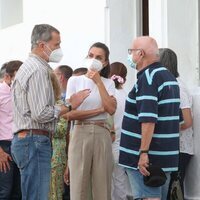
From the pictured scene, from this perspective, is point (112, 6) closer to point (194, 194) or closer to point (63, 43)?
point (63, 43)

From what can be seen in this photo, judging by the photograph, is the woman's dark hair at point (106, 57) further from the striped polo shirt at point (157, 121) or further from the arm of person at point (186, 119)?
the striped polo shirt at point (157, 121)

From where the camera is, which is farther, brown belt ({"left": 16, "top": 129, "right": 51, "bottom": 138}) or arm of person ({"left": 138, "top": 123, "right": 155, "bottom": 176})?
brown belt ({"left": 16, "top": 129, "right": 51, "bottom": 138})

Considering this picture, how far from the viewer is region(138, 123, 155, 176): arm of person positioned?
197 inches

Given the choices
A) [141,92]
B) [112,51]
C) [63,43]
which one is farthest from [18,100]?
[63,43]

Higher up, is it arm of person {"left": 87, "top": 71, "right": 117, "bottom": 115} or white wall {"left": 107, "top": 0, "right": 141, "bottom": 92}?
white wall {"left": 107, "top": 0, "right": 141, "bottom": 92}

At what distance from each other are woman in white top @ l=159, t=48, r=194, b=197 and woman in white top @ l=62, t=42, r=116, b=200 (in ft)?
2.22

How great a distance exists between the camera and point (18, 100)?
5.32m

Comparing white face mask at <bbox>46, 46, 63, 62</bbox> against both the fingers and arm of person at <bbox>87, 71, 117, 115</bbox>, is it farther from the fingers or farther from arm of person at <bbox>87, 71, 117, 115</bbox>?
the fingers

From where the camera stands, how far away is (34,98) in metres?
5.21

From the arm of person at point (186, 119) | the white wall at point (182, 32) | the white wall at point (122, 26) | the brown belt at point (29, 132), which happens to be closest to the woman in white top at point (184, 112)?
the arm of person at point (186, 119)

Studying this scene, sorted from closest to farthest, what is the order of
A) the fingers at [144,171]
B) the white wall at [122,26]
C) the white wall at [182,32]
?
the fingers at [144,171] → the white wall at [182,32] → the white wall at [122,26]

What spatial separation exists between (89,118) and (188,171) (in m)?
1.42

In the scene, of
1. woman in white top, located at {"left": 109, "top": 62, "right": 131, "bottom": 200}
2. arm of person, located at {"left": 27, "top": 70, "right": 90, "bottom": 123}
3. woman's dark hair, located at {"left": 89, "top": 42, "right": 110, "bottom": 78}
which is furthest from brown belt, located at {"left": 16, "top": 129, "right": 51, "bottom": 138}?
woman in white top, located at {"left": 109, "top": 62, "right": 131, "bottom": 200}

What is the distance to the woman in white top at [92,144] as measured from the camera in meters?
6.24
